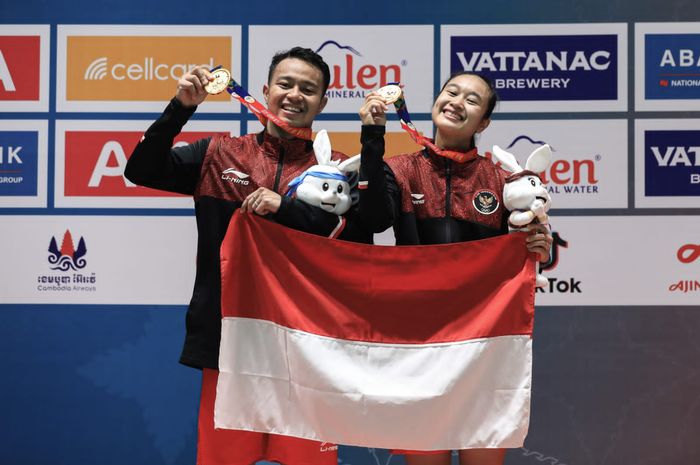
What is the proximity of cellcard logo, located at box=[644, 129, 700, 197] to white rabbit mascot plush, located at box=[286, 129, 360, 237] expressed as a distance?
1876 mm

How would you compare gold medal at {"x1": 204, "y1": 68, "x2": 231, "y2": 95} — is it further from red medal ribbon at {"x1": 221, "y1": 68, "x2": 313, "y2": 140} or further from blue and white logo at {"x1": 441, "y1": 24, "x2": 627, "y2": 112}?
blue and white logo at {"x1": 441, "y1": 24, "x2": 627, "y2": 112}

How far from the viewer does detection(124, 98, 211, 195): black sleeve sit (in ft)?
6.94

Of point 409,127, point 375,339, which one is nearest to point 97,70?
point 409,127

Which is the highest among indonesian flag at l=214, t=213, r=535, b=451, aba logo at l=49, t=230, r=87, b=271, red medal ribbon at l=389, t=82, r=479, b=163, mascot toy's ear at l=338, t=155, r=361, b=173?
red medal ribbon at l=389, t=82, r=479, b=163

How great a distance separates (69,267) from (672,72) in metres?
2.99

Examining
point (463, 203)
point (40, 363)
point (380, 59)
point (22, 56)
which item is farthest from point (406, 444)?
point (22, 56)

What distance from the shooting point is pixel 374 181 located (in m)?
2.01

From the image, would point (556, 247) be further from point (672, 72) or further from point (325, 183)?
point (325, 183)

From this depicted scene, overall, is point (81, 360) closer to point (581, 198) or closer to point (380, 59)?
point (380, 59)

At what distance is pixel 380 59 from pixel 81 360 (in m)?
2.02

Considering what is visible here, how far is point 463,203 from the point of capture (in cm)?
218

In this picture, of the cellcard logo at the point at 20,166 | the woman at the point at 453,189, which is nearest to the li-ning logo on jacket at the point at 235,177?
the woman at the point at 453,189

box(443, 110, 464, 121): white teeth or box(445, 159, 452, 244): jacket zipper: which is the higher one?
box(443, 110, 464, 121): white teeth

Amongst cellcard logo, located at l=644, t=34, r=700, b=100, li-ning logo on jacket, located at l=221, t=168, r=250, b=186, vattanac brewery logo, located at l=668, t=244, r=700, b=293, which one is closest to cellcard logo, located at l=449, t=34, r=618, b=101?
cellcard logo, located at l=644, t=34, r=700, b=100
